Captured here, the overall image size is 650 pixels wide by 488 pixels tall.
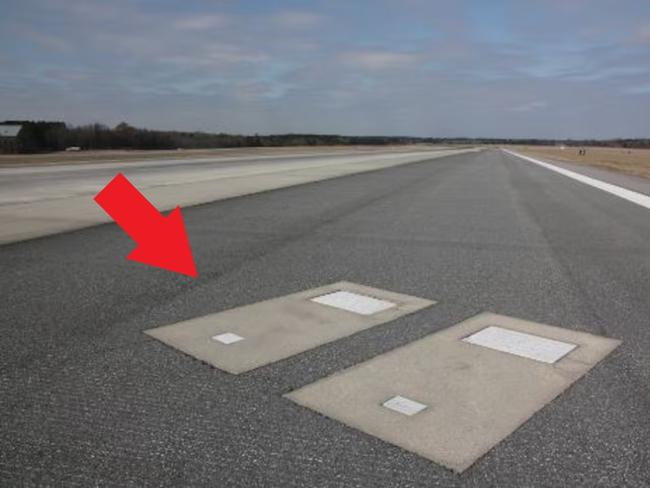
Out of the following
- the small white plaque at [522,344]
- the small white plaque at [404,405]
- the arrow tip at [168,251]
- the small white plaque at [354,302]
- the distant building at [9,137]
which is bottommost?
the small white plaque at [522,344]

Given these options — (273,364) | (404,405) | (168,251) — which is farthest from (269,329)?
(168,251)

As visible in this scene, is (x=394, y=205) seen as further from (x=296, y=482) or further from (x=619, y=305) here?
(x=296, y=482)

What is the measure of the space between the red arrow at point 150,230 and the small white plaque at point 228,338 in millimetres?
2133

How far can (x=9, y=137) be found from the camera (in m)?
91.1

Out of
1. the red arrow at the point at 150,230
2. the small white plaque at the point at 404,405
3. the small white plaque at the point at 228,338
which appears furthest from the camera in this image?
the red arrow at the point at 150,230

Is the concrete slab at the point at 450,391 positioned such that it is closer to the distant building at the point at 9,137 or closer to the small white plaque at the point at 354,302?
the small white plaque at the point at 354,302

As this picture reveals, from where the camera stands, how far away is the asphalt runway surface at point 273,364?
282cm

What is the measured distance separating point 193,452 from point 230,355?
1.36 meters

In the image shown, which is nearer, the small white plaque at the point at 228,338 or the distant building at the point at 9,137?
the small white plaque at the point at 228,338

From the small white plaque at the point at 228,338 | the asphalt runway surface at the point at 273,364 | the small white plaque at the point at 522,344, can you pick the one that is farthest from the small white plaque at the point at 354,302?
the small white plaque at the point at 228,338

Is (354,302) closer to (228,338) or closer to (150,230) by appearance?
(228,338)

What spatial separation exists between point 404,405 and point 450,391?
0.38 metres

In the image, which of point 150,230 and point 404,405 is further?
point 150,230

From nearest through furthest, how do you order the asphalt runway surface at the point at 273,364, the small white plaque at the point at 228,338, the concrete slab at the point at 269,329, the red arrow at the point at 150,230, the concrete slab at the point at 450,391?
the asphalt runway surface at the point at 273,364
the concrete slab at the point at 450,391
the concrete slab at the point at 269,329
the small white plaque at the point at 228,338
the red arrow at the point at 150,230
